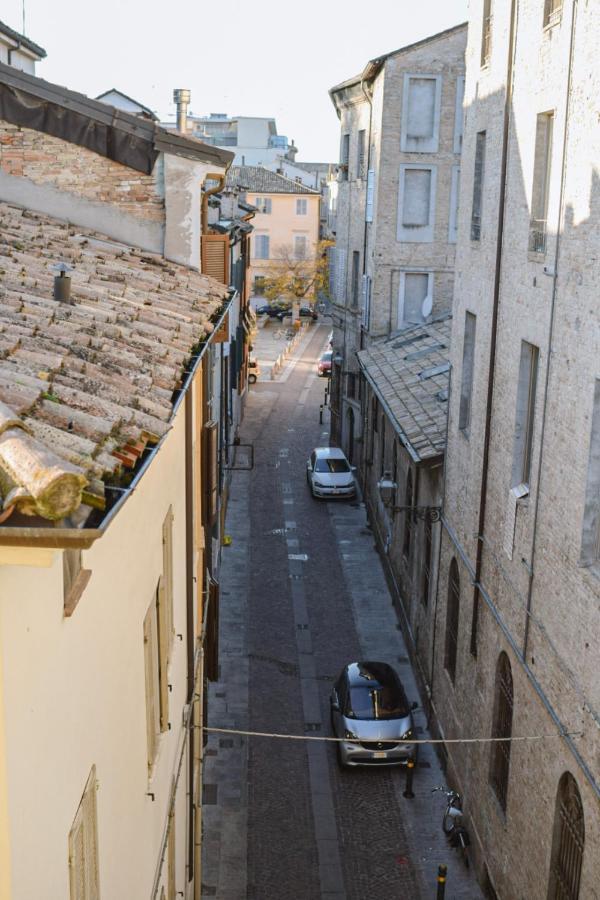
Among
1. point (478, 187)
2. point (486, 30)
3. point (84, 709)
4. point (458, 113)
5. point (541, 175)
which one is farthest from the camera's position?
point (458, 113)

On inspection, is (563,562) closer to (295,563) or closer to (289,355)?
(295,563)

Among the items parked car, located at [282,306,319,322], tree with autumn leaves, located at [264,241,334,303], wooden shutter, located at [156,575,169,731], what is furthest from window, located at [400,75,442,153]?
parked car, located at [282,306,319,322]

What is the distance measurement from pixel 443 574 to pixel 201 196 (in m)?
8.50

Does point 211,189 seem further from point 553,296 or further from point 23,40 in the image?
point 23,40

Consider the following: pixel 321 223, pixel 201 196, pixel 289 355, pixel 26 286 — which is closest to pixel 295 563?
pixel 201 196

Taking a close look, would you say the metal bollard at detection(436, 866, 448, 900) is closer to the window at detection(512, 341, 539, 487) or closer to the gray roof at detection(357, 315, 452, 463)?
the window at detection(512, 341, 539, 487)

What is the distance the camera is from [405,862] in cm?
1549

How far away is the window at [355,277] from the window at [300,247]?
128 feet

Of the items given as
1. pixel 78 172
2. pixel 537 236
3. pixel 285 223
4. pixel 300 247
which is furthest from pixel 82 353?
pixel 300 247

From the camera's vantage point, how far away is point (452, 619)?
18.6 metres

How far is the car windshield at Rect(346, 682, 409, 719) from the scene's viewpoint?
18.0m

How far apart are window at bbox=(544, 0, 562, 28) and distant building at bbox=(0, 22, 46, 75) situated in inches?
678

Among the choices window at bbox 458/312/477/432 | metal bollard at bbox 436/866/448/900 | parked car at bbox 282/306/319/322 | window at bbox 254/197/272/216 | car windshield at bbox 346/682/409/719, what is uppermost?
window at bbox 254/197/272/216

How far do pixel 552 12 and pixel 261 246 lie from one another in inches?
2512
